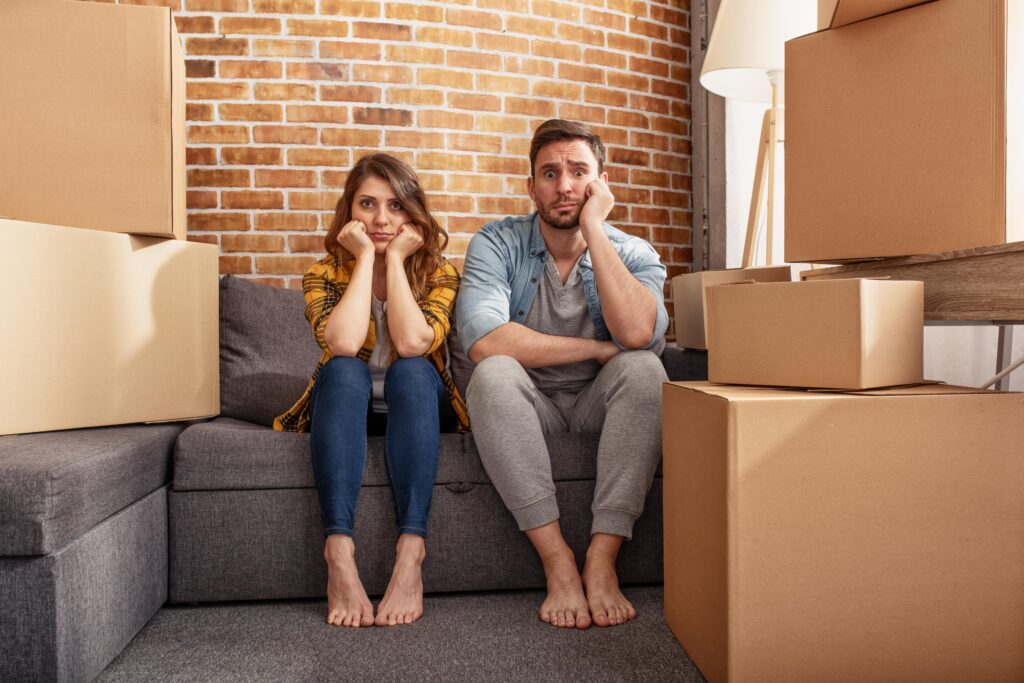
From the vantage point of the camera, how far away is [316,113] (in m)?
2.46

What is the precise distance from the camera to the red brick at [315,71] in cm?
244

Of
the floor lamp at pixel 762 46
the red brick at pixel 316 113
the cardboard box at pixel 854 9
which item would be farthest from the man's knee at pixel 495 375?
the red brick at pixel 316 113

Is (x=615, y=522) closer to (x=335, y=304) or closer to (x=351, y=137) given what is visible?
(x=335, y=304)

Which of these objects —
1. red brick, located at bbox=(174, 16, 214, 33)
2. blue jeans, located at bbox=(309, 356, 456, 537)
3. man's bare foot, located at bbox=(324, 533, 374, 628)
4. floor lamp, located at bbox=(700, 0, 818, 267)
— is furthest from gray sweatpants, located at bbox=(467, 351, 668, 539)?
red brick, located at bbox=(174, 16, 214, 33)

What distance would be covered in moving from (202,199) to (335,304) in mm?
934

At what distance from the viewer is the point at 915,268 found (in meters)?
1.24

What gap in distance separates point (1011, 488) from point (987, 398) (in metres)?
0.13

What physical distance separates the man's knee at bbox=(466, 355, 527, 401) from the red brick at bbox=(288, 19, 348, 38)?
1.41 meters

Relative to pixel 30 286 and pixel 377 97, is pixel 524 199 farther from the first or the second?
pixel 30 286

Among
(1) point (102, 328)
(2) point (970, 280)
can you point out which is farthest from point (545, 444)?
(1) point (102, 328)

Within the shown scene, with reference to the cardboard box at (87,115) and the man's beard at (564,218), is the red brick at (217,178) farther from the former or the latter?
the man's beard at (564,218)

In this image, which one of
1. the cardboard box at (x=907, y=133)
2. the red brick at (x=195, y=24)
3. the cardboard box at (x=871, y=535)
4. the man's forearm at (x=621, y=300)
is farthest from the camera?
the red brick at (x=195, y=24)

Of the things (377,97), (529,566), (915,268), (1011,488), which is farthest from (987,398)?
(377,97)

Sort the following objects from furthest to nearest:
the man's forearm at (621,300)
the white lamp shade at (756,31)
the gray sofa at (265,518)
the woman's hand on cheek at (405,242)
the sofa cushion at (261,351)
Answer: the white lamp shade at (756,31) < the sofa cushion at (261,351) < the woman's hand on cheek at (405,242) < the man's forearm at (621,300) < the gray sofa at (265,518)
